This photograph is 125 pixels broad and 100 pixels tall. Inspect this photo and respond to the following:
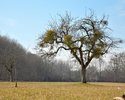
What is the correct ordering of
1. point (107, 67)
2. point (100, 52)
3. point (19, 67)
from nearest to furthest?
point (100, 52) → point (19, 67) → point (107, 67)

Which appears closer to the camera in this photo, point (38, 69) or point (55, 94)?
point (55, 94)

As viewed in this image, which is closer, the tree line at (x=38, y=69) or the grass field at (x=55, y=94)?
the grass field at (x=55, y=94)


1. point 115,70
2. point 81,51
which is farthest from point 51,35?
point 115,70

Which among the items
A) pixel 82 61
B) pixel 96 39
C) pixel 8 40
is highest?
pixel 8 40

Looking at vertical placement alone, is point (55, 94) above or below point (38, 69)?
below

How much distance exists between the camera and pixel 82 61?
5144 centimetres

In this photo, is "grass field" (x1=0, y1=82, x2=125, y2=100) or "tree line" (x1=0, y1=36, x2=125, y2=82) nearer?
"grass field" (x1=0, y1=82, x2=125, y2=100)

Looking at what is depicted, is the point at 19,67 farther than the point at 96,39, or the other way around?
the point at 19,67

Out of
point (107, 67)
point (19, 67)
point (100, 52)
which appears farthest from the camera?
point (107, 67)

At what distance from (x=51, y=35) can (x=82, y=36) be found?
517cm

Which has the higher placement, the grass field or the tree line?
the tree line

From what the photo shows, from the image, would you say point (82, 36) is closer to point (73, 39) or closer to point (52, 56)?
point (73, 39)

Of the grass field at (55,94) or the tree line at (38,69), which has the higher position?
the tree line at (38,69)

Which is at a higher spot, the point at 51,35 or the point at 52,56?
the point at 51,35
